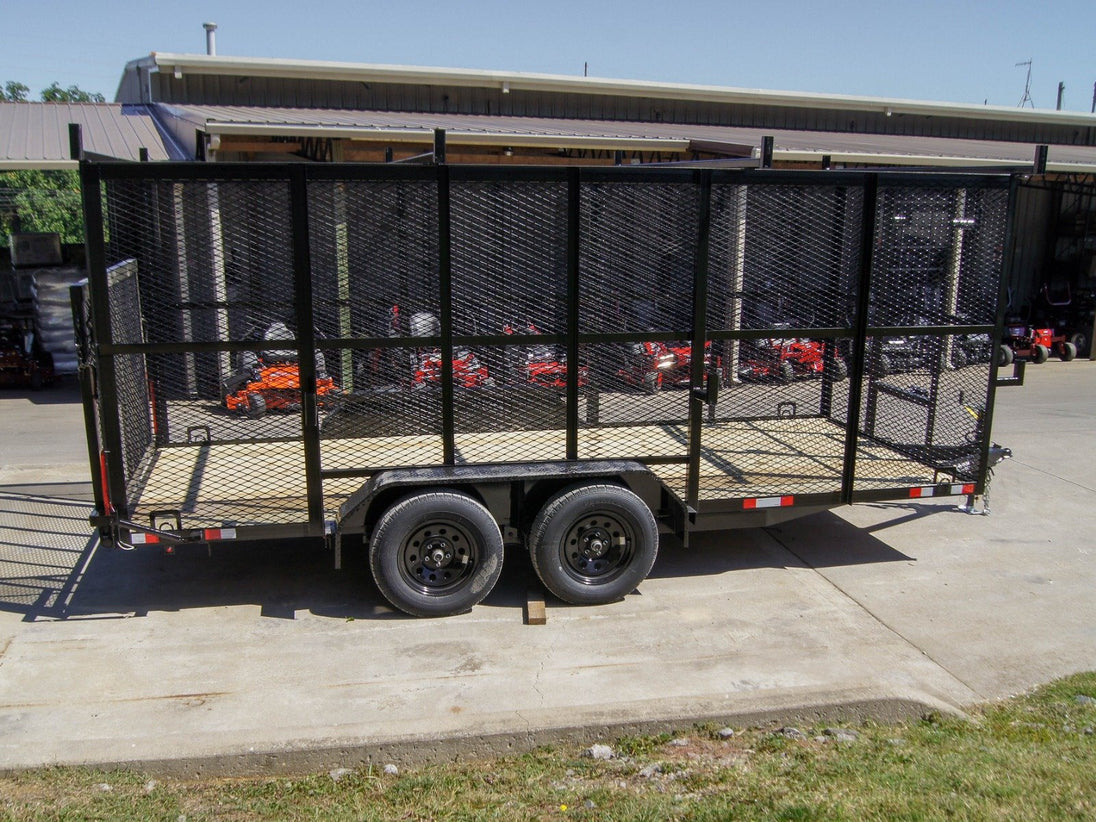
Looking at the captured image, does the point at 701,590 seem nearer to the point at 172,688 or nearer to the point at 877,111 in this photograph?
the point at 172,688

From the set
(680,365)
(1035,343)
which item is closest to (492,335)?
(680,365)

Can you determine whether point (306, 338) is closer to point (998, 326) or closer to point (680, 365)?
point (680, 365)

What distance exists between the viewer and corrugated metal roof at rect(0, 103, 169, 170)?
40.7ft

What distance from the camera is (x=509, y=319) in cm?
588

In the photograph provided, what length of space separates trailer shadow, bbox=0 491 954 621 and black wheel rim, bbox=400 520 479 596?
308mm

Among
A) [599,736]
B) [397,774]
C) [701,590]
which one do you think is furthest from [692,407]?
[397,774]

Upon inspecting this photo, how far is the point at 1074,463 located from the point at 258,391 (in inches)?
335

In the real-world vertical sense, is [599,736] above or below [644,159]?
below

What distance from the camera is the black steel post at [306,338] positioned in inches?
214

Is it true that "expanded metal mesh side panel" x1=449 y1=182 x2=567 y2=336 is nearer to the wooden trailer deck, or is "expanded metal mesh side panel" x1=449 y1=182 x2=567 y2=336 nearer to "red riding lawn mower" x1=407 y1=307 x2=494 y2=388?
"red riding lawn mower" x1=407 y1=307 x2=494 y2=388

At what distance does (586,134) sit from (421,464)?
10673 millimetres

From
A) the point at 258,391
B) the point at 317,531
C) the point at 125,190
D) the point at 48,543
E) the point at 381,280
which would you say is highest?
the point at 125,190

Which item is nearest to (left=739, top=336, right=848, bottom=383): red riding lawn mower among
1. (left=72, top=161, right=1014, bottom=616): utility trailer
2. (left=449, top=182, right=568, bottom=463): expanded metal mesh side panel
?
(left=72, top=161, right=1014, bottom=616): utility trailer

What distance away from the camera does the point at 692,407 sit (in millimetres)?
6059
